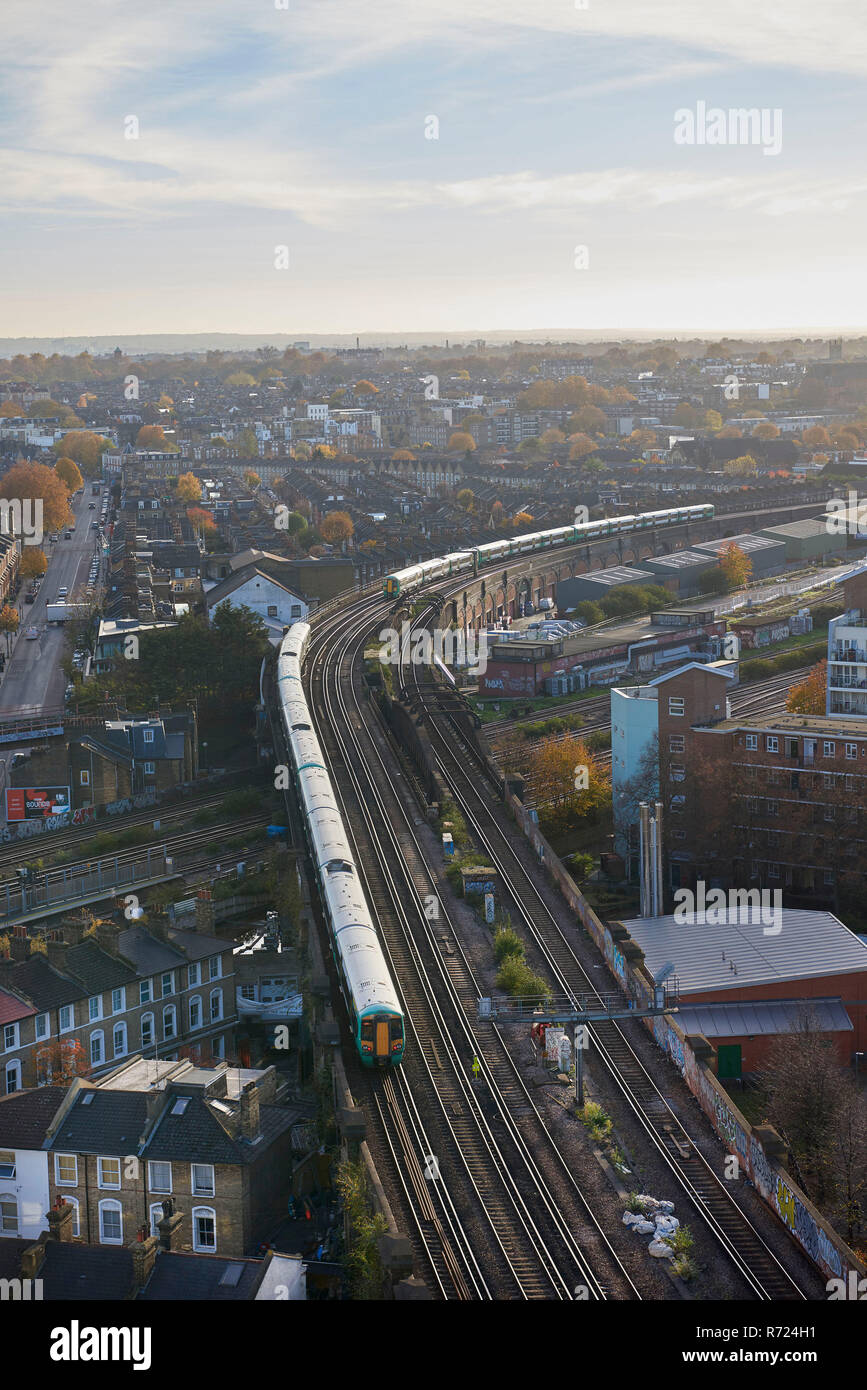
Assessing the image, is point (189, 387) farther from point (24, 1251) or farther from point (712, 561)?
point (24, 1251)

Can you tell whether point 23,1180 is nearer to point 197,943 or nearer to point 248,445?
point 197,943

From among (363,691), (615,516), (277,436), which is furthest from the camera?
(277,436)

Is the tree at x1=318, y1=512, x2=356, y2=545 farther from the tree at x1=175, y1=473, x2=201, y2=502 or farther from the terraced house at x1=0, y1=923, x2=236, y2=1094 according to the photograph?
the terraced house at x1=0, y1=923, x2=236, y2=1094

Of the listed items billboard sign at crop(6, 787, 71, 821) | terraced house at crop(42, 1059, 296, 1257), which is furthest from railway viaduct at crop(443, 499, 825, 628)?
terraced house at crop(42, 1059, 296, 1257)

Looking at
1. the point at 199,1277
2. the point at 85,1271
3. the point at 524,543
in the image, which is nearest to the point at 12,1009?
the point at 85,1271

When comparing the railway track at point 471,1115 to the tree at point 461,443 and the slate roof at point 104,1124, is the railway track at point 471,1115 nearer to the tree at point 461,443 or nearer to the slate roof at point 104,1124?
the slate roof at point 104,1124

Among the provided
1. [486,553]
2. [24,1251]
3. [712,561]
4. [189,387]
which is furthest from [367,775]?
[189,387]
